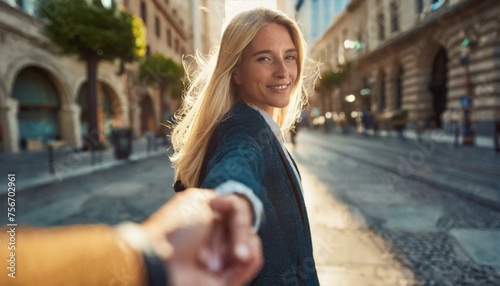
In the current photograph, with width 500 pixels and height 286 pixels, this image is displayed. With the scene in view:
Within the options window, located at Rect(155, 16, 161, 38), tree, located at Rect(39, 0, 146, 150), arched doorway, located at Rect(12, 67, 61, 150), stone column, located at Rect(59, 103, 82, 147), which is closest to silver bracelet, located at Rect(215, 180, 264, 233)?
tree, located at Rect(39, 0, 146, 150)

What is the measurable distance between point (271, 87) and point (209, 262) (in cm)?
89

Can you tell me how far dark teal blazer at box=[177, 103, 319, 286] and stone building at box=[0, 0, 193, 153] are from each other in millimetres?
15152

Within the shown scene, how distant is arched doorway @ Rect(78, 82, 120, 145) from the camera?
18127mm

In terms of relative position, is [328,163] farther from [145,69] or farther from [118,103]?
[118,103]

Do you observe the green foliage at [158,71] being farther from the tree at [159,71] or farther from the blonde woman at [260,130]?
the blonde woman at [260,130]

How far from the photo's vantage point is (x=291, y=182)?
1106mm

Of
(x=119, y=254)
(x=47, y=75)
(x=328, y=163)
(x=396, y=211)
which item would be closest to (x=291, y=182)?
(x=119, y=254)

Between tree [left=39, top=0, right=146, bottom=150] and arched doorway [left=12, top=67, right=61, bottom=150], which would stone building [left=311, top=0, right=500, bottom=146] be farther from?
arched doorway [left=12, top=67, right=61, bottom=150]

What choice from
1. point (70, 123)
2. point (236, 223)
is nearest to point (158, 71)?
point (70, 123)

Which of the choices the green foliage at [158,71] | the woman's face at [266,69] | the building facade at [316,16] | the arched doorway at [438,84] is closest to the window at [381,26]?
the arched doorway at [438,84]

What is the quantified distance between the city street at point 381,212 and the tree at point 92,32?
5.20 meters

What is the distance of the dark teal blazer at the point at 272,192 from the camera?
3.18 ft

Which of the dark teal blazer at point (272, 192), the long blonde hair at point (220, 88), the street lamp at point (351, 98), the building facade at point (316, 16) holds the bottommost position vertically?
the dark teal blazer at point (272, 192)

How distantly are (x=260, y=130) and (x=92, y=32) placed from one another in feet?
40.7
